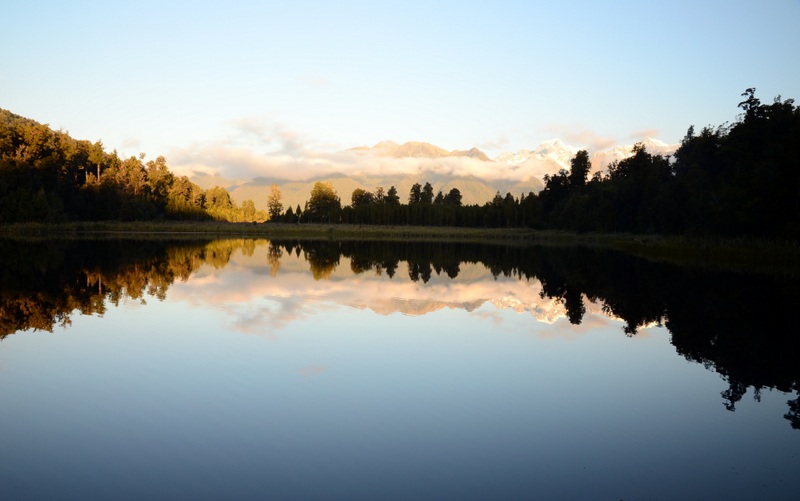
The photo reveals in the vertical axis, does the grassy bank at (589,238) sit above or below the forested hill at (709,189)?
below

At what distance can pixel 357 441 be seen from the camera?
22.2 ft

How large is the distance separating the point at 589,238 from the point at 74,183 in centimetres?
8407

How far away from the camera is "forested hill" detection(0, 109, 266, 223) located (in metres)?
70.5

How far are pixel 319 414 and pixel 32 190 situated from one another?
8132 cm

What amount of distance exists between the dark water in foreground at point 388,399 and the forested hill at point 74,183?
6236 centimetres

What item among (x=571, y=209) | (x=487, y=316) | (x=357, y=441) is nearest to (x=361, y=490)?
(x=357, y=441)

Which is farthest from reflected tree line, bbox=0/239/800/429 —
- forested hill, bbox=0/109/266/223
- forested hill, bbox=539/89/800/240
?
forested hill, bbox=0/109/266/223

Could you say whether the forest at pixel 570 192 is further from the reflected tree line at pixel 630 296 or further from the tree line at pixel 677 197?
the reflected tree line at pixel 630 296

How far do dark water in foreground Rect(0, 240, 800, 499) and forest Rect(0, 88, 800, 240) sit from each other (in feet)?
87.0

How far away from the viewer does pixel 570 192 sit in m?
114

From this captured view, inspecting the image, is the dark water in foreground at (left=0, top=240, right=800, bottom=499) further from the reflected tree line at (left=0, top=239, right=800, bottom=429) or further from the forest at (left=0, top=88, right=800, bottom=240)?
the forest at (left=0, top=88, right=800, bottom=240)

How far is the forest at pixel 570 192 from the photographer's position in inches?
1574

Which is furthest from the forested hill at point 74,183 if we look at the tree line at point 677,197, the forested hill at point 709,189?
the forested hill at point 709,189

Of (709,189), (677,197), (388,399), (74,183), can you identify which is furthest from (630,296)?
(74,183)
